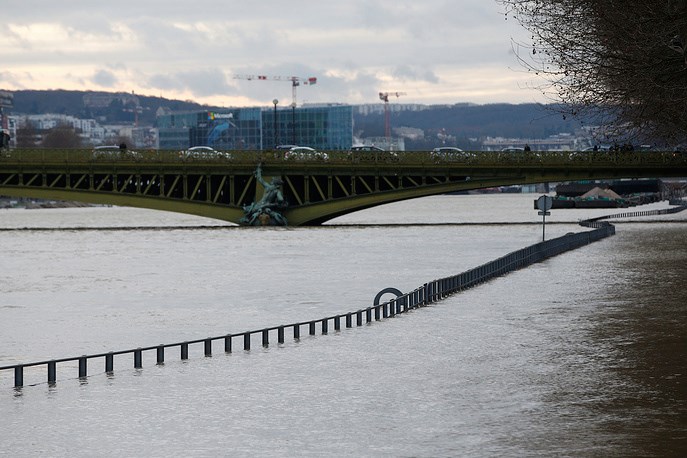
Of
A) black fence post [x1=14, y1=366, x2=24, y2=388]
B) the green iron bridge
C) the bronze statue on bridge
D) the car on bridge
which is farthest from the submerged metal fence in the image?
the car on bridge

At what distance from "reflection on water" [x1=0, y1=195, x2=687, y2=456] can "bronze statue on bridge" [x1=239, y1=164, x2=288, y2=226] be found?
153ft

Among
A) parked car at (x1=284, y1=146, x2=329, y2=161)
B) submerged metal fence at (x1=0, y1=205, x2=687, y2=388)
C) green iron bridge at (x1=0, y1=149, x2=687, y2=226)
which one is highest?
parked car at (x1=284, y1=146, x2=329, y2=161)

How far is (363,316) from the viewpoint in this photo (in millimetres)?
50062

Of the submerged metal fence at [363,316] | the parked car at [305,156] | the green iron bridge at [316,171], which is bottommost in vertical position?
the submerged metal fence at [363,316]

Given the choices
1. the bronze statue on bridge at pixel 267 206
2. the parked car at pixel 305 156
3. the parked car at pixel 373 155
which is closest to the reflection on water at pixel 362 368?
the parked car at pixel 373 155

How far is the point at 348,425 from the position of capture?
26.1 meters

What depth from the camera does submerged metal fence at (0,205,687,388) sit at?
33.7 meters

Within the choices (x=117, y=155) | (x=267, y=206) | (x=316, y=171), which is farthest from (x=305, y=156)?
(x=117, y=155)

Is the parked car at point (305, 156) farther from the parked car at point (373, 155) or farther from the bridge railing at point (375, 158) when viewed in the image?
the parked car at point (373, 155)

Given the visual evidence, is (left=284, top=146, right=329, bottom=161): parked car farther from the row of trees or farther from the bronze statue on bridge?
the row of trees

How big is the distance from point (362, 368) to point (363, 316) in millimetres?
15973

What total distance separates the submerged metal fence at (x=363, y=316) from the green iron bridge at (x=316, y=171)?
88.8 feet

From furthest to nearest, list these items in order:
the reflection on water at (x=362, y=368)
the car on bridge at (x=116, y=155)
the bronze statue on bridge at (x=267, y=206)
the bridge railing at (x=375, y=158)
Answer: the bronze statue on bridge at (x=267, y=206), the car on bridge at (x=116, y=155), the bridge railing at (x=375, y=158), the reflection on water at (x=362, y=368)

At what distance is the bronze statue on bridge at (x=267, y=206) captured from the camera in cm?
12381
